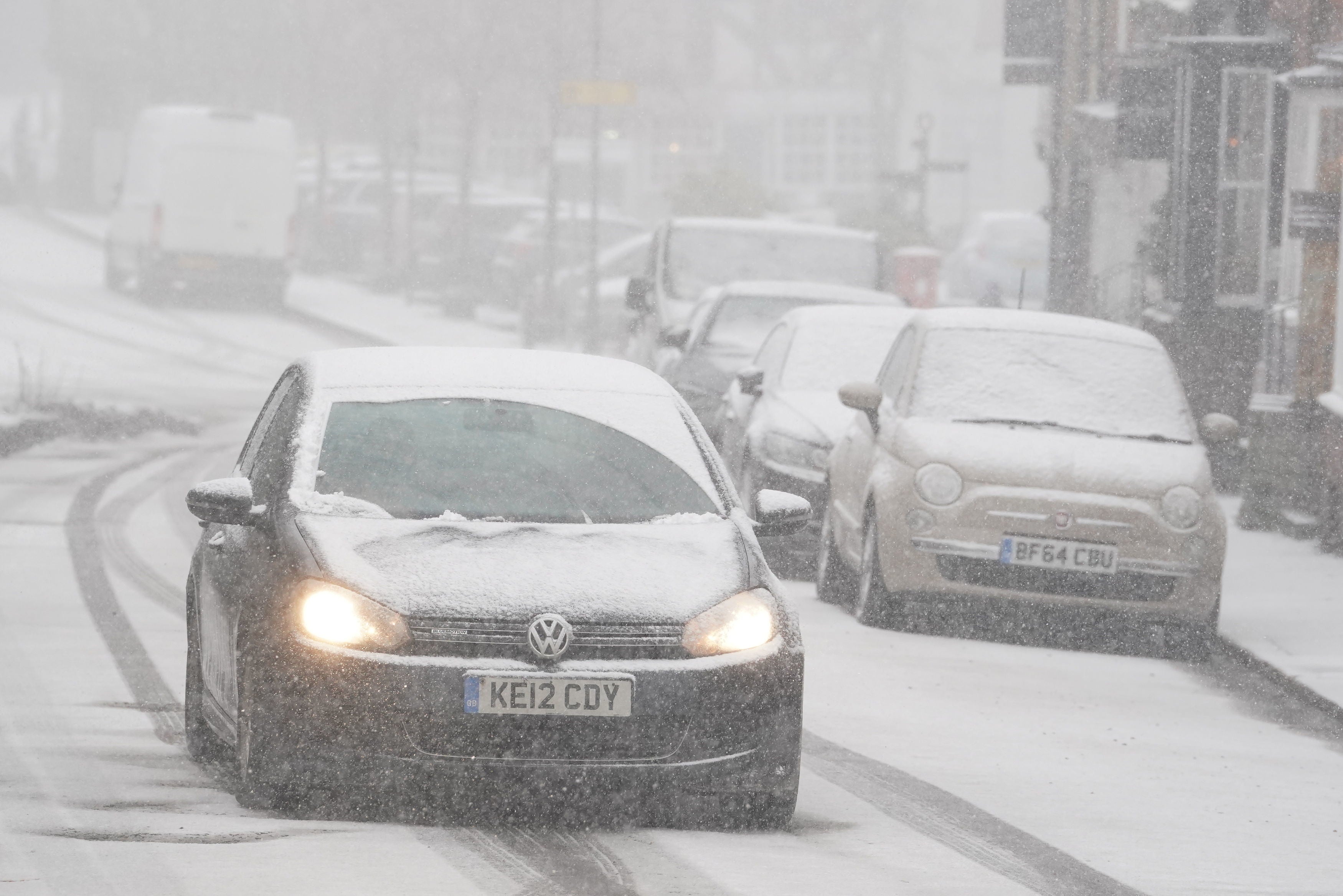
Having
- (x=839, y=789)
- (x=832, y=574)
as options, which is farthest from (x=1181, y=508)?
(x=839, y=789)

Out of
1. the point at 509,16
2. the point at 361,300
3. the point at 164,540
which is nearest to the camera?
the point at 164,540

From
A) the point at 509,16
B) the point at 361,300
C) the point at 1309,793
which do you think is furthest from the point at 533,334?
the point at 1309,793

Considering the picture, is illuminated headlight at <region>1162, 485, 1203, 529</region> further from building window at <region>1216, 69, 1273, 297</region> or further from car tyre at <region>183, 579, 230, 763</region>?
building window at <region>1216, 69, 1273, 297</region>

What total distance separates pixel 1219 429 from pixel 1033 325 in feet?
3.42

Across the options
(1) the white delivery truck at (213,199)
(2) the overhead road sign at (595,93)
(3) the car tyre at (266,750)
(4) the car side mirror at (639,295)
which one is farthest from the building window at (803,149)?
(3) the car tyre at (266,750)

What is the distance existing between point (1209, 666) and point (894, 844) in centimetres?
525

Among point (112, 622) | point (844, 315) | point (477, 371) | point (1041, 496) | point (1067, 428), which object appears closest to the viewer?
point (477, 371)

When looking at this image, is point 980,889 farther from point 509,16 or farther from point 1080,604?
point 509,16

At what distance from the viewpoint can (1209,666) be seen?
11.6m

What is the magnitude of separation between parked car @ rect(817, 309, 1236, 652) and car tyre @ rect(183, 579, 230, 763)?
4.58 metres

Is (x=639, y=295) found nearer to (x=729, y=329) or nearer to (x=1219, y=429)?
(x=729, y=329)

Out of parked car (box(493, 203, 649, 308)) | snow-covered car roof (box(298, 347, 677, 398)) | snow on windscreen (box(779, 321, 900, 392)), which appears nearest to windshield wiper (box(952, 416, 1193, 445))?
snow on windscreen (box(779, 321, 900, 392))

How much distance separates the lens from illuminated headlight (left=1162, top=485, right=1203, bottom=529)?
1157cm

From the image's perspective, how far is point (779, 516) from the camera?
750 centimetres
